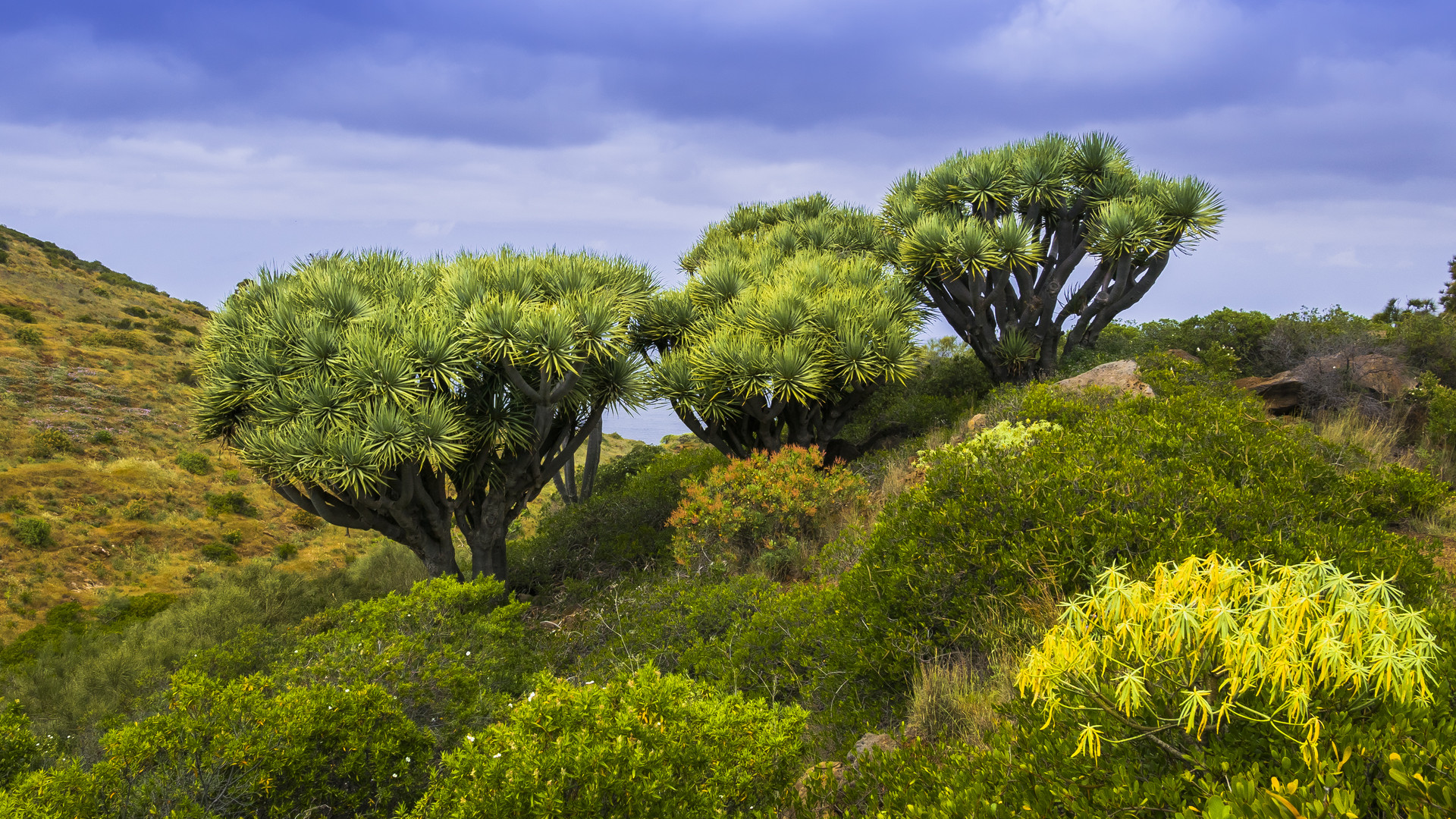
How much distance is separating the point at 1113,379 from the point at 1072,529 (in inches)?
278

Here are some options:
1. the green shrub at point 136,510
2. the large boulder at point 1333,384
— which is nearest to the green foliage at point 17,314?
the green shrub at point 136,510

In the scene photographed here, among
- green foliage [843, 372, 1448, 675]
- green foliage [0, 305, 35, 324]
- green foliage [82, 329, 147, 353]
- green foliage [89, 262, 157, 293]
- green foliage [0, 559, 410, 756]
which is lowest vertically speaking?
green foliage [0, 559, 410, 756]

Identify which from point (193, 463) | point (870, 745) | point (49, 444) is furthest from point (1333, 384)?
point (49, 444)

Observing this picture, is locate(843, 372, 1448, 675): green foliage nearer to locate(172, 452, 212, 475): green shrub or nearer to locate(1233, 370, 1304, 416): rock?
locate(1233, 370, 1304, 416): rock

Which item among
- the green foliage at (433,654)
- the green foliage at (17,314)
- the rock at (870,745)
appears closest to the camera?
the rock at (870,745)

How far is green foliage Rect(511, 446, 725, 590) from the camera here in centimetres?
1302

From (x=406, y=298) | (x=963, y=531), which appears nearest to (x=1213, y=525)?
(x=963, y=531)

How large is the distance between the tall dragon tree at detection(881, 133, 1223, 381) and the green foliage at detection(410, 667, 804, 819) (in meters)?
11.7

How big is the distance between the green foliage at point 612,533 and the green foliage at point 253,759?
6.79m

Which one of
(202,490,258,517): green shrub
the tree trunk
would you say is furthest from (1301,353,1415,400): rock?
(202,490,258,517): green shrub

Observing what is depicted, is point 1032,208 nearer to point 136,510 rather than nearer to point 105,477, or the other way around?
point 136,510

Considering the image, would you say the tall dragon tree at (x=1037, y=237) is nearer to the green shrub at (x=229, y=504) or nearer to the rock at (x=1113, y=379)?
the rock at (x=1113, y=379)

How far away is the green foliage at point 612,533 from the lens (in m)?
13.0

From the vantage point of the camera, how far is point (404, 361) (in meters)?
10.4
